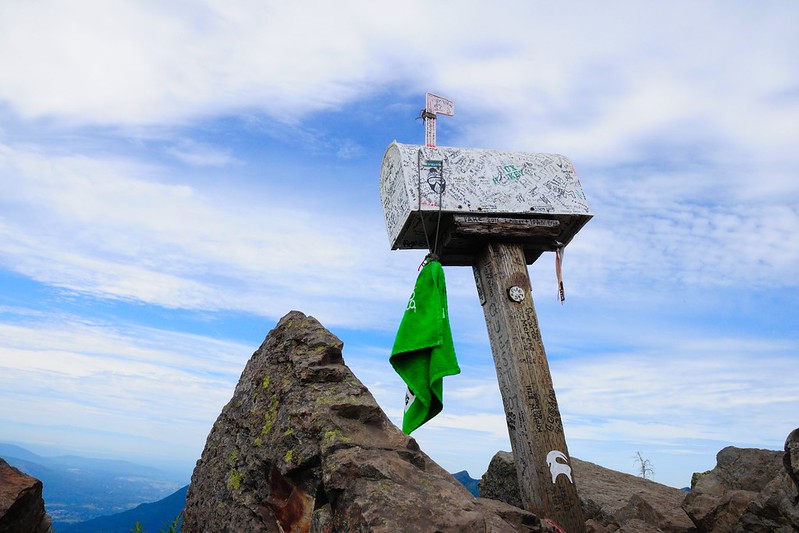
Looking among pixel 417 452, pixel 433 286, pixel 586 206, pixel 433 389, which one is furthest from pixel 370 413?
pixel 586 206

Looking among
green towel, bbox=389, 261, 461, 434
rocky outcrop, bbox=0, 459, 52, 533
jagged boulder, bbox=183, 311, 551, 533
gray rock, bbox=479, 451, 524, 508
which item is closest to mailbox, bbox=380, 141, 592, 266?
green towel, bbox=389, 261, 461, 434

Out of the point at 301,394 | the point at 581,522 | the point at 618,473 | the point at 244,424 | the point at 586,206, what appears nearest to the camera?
the point at 301,394

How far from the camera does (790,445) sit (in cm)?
377

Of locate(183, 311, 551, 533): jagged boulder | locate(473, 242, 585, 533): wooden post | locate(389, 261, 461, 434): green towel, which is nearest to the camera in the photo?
locate(183, 311, 551, 533): jagged boulder

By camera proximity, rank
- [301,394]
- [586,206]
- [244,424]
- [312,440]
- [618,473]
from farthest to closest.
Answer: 1. [618,473]
2. [586,206]
3. [244,424]
4. [301,394]
5. [312,440]

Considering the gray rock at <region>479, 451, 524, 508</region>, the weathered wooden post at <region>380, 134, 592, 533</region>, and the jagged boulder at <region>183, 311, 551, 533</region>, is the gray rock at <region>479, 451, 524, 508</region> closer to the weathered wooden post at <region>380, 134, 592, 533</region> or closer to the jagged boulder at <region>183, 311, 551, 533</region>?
the weathered wooden post at <region>380, 134, 592, 533</region>

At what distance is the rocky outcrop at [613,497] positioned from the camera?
207 inches

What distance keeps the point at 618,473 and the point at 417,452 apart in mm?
4886

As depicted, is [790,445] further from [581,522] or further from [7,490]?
[7,490]

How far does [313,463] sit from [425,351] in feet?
8.32

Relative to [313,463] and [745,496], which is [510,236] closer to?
[745,496]

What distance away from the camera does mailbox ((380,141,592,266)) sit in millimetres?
6289

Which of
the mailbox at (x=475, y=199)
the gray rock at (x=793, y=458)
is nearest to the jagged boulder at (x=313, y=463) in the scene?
the gray rock at (x=793, y=458)

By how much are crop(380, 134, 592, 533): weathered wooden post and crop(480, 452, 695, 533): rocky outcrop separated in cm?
46
